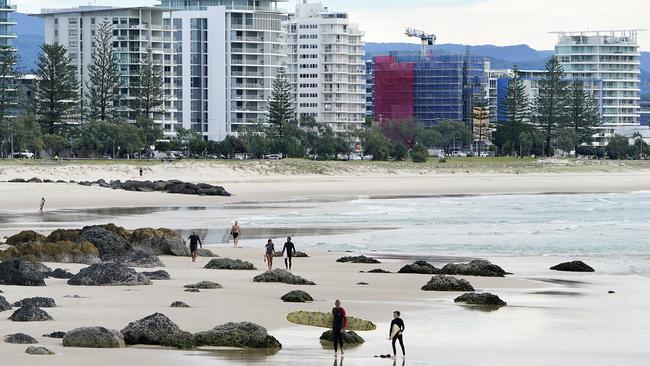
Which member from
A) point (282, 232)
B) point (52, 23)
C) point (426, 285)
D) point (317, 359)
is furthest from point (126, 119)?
point (317, 359)

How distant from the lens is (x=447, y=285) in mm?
26203

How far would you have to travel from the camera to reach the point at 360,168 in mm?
95562

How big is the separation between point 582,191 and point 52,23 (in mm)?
61497

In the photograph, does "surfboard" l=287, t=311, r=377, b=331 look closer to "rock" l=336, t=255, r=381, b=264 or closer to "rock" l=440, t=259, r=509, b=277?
"rock" l=440, t=259, r=509, b=277

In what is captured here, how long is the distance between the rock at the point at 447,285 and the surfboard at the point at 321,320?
17.6 feet

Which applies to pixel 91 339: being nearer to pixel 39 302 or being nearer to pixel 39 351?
pixel 39 351

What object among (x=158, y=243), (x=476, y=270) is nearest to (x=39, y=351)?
(x=476, y=270)

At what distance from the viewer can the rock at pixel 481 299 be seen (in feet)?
78.5

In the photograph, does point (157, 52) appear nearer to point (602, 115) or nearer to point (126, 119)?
A: point (126, 119)

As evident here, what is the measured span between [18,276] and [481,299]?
8.70m

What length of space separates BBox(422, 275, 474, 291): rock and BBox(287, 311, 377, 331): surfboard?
211 inches

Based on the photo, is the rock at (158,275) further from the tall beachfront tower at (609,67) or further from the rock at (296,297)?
the tall beachfront tower at (609,67)

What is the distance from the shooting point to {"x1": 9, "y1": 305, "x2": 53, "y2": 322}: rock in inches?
768

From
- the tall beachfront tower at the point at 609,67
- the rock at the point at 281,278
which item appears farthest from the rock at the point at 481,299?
the tall beachfront tower at the point at 609,67
